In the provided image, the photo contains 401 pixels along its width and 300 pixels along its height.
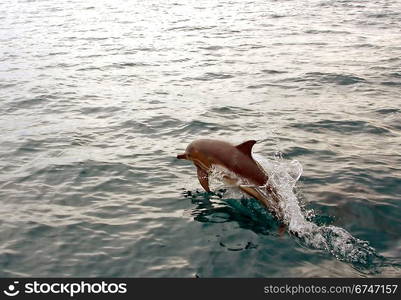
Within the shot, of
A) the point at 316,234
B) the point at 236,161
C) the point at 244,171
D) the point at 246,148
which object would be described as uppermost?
the point at 246,148

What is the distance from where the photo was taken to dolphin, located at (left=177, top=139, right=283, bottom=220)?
8.56 m

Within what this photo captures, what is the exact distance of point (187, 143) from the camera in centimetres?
1241

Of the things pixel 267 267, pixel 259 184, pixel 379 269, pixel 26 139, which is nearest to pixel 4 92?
pixel 26 139

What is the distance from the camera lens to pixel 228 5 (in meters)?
38.1

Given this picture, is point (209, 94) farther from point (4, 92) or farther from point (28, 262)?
point (28, 262)
